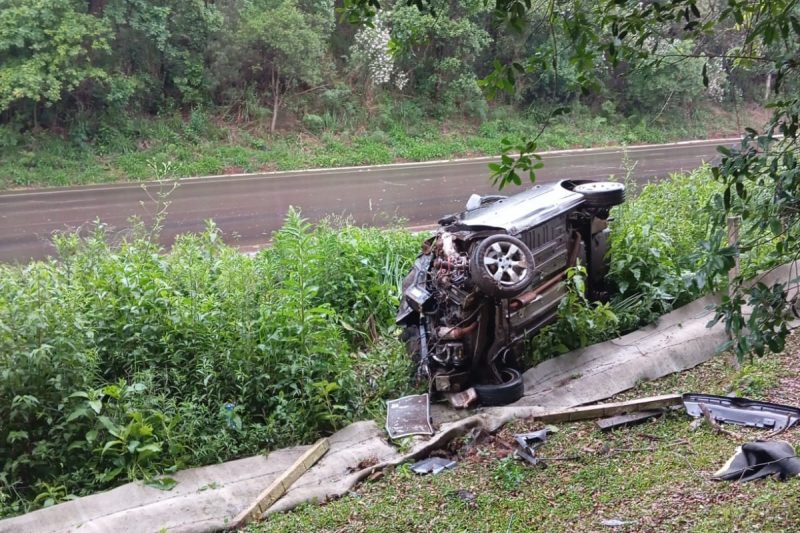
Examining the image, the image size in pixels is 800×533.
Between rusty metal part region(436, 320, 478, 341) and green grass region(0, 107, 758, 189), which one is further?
green grass region(0, 107, 758, 189)

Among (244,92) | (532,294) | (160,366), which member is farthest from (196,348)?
(244,92)

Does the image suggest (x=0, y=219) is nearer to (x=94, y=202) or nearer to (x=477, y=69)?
(x=94, y=202)

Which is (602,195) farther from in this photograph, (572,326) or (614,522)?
(614,522)

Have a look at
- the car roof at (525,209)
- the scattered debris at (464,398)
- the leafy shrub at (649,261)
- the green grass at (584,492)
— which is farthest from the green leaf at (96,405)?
the leafy shrub at (649,261)

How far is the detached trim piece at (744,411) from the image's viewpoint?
472 cm

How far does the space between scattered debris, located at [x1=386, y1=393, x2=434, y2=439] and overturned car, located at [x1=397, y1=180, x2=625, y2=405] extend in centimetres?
22

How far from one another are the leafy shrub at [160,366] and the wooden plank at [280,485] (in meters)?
0.34

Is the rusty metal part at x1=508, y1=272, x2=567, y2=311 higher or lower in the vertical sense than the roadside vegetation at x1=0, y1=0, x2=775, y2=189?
lower

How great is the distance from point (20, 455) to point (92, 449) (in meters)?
0.50

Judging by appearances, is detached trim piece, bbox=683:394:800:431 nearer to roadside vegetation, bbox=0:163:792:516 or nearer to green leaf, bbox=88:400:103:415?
roadside vegetation, bbox=0:163:792:516

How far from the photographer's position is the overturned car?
541 cm

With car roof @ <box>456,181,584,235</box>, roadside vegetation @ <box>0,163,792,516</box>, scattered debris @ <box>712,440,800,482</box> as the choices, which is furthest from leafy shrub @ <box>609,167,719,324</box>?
scattered debris @ <box>712,440,800,482</box>

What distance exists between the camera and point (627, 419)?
5.13 metres

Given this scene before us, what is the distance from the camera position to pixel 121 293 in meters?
5.89
